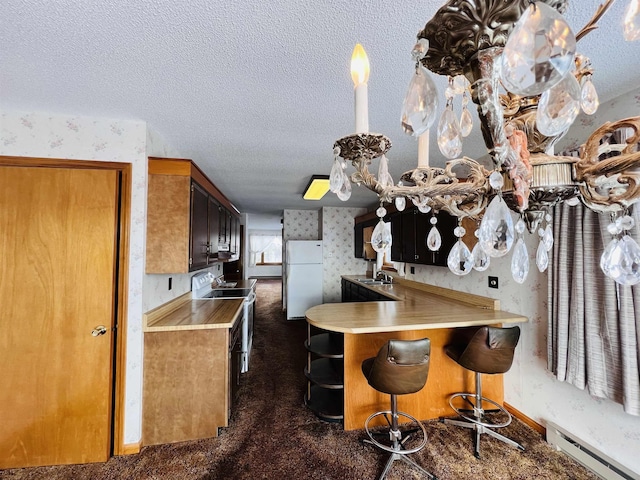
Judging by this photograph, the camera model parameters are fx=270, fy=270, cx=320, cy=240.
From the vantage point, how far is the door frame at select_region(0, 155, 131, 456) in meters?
1.86

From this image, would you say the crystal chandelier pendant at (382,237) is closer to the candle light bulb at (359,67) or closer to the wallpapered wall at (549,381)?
the candle light bulb at (359,67)

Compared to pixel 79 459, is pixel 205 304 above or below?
above

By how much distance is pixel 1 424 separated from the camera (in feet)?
5.69

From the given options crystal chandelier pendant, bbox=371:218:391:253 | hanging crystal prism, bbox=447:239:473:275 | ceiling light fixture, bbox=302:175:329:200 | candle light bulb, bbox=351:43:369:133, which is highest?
ceiling light fixture, bbox=302:175:329:200

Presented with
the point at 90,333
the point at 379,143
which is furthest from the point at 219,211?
the point at 379,143

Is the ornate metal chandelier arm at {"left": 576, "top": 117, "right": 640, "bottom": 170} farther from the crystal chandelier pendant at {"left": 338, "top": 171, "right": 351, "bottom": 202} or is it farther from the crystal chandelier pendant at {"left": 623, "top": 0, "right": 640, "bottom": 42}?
the crystal chandelier pendant at {"left": 338, "top": 171, "right": 351, "bottom": 202}

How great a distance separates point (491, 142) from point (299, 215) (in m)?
5.60

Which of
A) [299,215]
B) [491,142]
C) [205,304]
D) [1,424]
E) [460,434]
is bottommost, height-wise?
[460,434]

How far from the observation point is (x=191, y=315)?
7.69 feet

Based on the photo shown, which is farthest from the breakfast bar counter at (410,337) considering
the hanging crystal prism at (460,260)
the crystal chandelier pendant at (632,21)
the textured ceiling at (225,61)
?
the crystal chandelier pendant at (632,21)

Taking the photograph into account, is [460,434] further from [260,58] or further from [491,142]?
[260,58]

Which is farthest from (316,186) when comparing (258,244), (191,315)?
(258,244)

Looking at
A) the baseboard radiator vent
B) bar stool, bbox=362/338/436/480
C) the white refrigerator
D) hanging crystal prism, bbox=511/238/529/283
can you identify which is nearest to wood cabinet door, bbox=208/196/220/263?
bar stool, bbox=362/338/436/480

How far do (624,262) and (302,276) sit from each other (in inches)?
188
